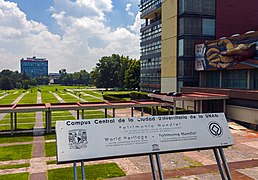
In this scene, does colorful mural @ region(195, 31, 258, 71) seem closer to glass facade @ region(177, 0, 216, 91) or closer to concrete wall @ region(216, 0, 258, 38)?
glass facade @ region(177, 0, 216, 91)

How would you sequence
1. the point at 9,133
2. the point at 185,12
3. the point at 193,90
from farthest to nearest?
the point at 185,12 < the point at 193,90 < the point at 9,133

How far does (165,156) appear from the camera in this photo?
1825 centimetres

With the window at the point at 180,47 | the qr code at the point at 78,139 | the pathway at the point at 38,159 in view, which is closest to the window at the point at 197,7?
the window at the point at 180,47

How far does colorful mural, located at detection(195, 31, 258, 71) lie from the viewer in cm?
3127

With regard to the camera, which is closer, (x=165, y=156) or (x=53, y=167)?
(x=53, y=167)

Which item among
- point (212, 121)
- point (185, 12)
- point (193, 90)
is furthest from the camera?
point (185, 12)

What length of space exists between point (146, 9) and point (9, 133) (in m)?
45.4

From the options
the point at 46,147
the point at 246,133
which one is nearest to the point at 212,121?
the point at 46,147

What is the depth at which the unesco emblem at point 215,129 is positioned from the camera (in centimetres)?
1097

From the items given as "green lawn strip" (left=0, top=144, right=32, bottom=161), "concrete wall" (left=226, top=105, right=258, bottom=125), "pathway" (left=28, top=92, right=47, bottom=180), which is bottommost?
"green lawn strip" (left=0, top=144, right=32, bottom=161)

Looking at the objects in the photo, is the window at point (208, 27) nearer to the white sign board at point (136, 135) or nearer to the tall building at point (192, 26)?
the tall building at point (192, 26)

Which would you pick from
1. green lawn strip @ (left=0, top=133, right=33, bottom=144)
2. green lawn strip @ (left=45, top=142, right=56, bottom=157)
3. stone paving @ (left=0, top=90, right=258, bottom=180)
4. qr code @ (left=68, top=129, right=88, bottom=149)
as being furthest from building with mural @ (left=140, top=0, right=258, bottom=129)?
qr code @ (left=68, top=129, right=88, bottom=149)

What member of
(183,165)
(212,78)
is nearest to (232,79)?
(212,78)

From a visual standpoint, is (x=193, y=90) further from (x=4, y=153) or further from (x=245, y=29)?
(x=4, y=153)
